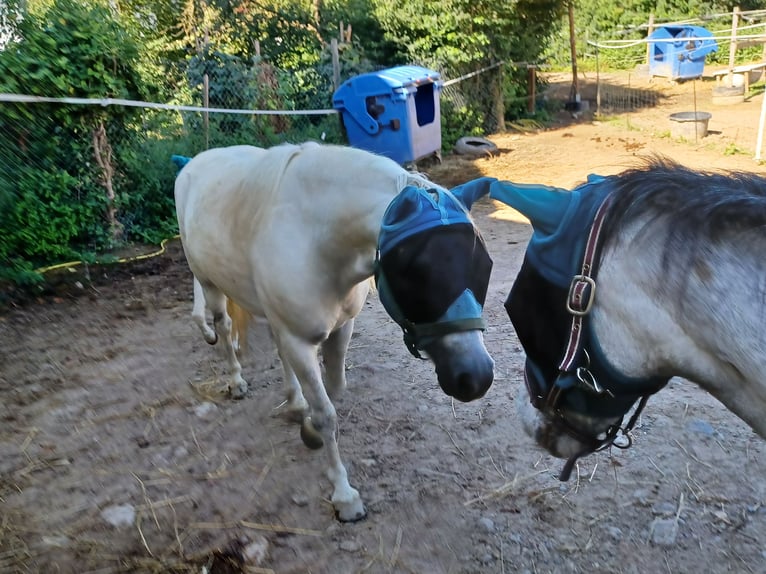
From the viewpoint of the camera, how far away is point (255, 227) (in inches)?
100

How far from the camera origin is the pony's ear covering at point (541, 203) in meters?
1.12

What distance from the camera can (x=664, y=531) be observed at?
2.32 m

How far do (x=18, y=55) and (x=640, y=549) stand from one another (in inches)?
234

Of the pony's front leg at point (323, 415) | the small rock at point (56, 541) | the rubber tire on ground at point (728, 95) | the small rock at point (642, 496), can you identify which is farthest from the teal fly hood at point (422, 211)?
the rubber tire on ground at point (728, 95)

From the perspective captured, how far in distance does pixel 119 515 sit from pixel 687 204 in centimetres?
260

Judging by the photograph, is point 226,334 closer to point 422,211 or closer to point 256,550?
point 256,550

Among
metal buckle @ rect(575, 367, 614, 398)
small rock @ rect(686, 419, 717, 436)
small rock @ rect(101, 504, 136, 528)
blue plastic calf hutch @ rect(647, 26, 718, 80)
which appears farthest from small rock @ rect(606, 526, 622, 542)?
blue plastic calf hutch @ rect(647, 26, 718, 80)

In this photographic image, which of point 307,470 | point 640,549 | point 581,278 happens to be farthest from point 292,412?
point 581,278

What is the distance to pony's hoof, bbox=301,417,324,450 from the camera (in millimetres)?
2934

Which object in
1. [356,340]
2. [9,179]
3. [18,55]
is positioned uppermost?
[18,55]

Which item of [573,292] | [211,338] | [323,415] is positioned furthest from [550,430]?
[211,338]

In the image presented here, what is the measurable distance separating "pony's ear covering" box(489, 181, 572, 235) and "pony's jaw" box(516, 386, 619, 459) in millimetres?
426

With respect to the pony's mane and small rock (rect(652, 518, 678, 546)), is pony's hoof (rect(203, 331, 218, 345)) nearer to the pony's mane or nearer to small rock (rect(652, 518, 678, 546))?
small rock (rect(652, 518, 678, 546))

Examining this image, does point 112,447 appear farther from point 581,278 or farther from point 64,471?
point 581,278
